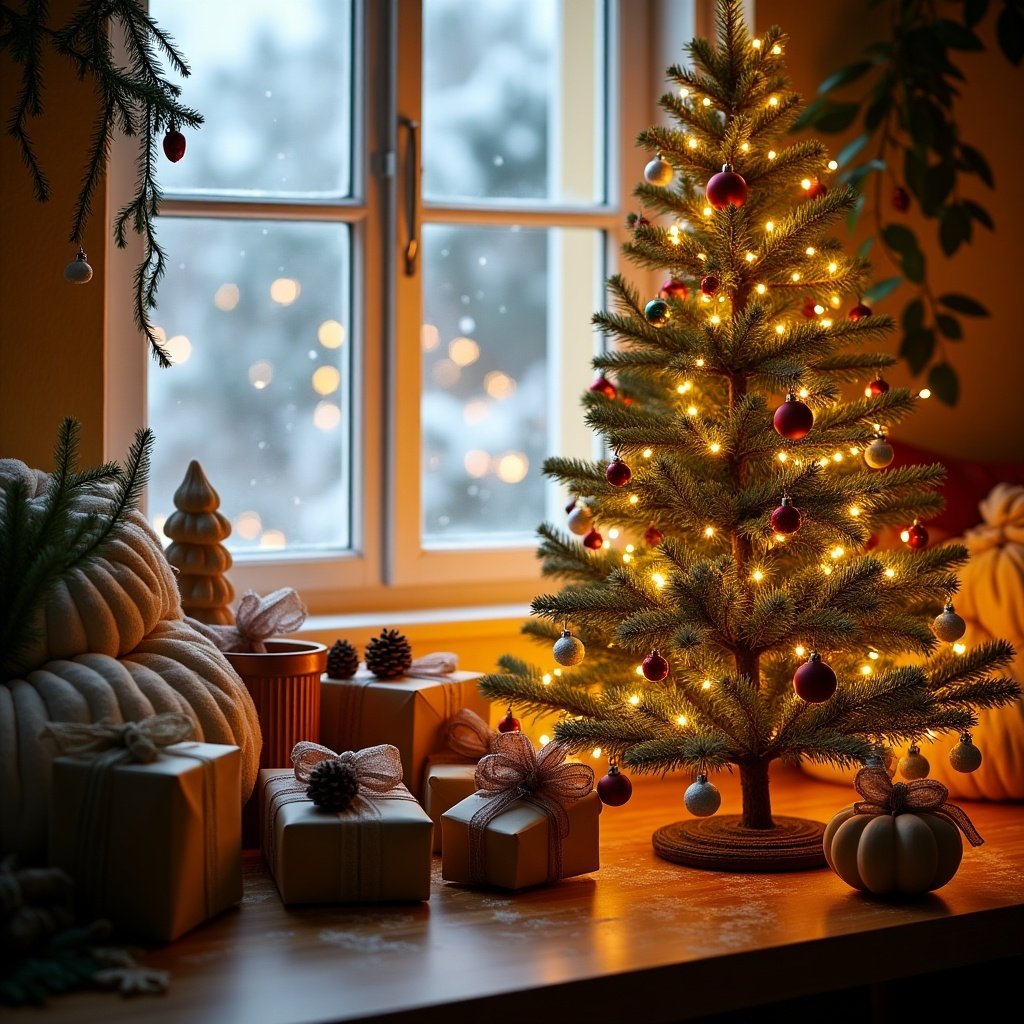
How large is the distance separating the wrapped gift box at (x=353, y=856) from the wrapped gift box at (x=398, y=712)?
Result: 0.25 meters

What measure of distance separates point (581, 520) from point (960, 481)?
29.3 inches

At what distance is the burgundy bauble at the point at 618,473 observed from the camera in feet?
5.24

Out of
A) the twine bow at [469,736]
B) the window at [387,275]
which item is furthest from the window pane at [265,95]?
the twine bow at [469,736]

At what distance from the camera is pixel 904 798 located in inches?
59.2

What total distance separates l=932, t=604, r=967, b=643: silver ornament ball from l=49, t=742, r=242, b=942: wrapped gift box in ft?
2.85

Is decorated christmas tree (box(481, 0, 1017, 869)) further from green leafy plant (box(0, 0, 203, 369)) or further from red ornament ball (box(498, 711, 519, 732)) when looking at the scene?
green leafy plant (box(0, 0, 203, 369))

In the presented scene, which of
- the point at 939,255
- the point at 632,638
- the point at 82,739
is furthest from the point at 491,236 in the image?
the point at 82,739

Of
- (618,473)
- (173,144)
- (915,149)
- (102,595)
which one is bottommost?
(102,595)

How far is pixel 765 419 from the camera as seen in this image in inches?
63.7

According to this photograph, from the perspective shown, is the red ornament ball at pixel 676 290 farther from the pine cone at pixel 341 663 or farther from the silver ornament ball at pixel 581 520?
the pine cone at pixel 341 663

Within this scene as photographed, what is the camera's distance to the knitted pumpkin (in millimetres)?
1354

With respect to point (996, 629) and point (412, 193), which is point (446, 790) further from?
point (412, 193)

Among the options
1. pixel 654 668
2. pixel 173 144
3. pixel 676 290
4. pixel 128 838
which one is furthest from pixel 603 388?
pixel 128 838

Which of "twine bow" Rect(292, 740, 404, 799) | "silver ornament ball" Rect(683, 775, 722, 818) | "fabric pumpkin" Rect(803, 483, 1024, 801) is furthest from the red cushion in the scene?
"twine bow" Rect(292, 740, 404, 799)
